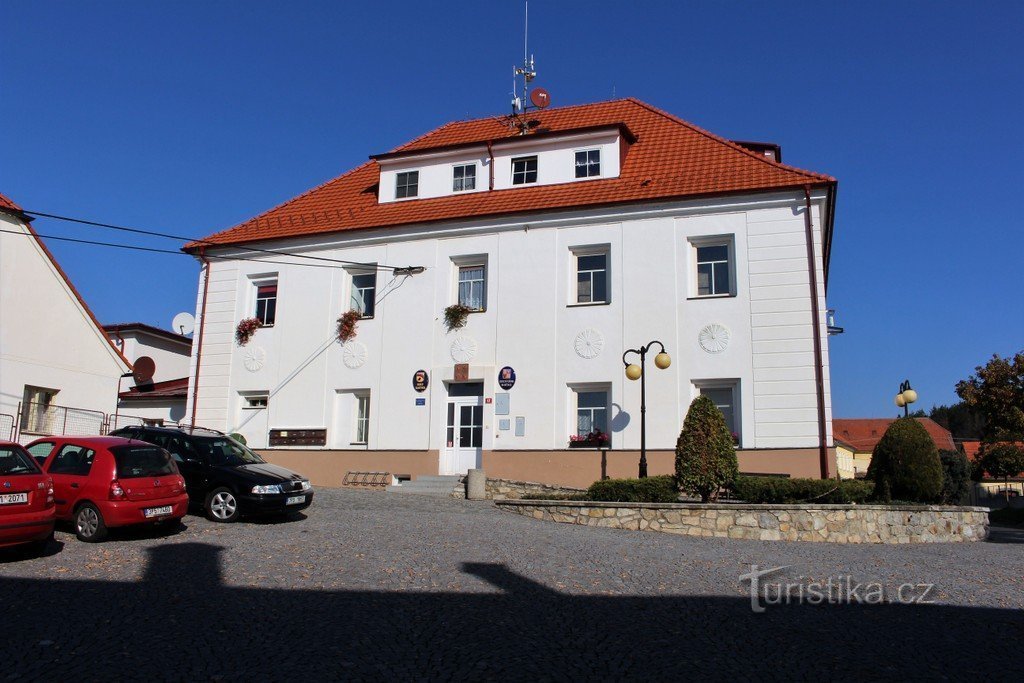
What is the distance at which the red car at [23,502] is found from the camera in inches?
386

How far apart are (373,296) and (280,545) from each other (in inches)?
566

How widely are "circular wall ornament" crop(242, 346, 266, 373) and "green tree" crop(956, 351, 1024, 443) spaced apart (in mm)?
32115

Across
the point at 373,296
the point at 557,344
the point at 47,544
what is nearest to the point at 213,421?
the point at 373,296

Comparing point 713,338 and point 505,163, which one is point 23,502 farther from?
point 505,163

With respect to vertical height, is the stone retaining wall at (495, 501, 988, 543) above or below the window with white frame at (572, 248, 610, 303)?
below

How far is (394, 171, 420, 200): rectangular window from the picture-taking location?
2655cm

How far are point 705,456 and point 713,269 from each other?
25.4 feet

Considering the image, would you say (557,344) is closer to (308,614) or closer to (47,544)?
(47,544)

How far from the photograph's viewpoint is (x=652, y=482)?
15.6 metres

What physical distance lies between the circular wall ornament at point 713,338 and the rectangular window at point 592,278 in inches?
117

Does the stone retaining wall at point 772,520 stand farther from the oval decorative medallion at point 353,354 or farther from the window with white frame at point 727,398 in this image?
the oval decorative medallion at point 353,354

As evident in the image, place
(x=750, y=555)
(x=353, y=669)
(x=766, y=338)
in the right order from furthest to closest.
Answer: (x=766, y=338) → (x=750, y=555) → (x=353, y=669)

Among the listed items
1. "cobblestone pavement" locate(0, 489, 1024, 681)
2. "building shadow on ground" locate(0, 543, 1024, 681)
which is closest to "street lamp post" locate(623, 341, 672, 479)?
"cobblestone pavement" locate(0, 489, 1024, 681)

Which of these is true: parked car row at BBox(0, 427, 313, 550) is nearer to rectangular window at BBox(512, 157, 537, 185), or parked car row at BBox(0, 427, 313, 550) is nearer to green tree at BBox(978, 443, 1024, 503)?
rectangular window at BBox(512, 157, 537, 185)
